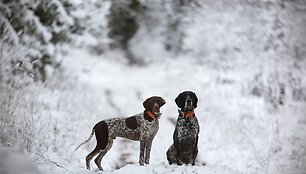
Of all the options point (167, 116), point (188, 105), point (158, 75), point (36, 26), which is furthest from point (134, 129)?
point (158, 75)

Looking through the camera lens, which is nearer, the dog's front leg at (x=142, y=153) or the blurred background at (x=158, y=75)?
the dog's front leg at (x=142, y=153)

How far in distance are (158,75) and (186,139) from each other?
12.0 meters

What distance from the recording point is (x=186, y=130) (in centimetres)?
496

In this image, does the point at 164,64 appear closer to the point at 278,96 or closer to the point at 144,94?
the point at 144,94

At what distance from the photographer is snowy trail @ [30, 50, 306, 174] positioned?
22.2 feet

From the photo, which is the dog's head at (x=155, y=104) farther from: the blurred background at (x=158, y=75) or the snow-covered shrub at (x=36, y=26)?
the snow-covered shrub at (x=36, y=26)

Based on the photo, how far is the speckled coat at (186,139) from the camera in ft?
16.3

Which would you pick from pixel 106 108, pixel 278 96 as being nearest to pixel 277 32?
pixel 278 96

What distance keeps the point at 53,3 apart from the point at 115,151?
4.60 metres

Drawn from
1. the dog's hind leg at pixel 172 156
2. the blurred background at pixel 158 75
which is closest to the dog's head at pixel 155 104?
the dog's hind leg at pixel 172 156

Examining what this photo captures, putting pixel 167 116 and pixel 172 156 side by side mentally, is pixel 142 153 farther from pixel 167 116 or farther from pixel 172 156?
pixel 167 116

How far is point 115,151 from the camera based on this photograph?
8.41m

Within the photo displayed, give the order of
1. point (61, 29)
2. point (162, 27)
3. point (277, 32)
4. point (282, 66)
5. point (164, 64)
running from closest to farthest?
point (61, 29), point (282, 66), point (277, 32), point (164, 64), point (162, 27)

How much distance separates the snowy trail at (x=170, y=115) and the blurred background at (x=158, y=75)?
44mm
